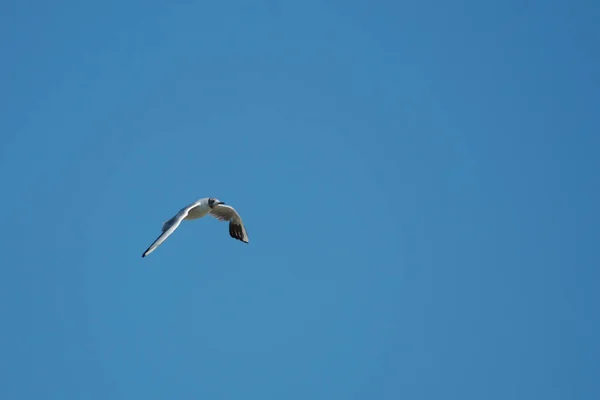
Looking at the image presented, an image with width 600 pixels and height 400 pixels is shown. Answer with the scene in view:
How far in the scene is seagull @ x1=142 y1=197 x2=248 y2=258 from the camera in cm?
1717

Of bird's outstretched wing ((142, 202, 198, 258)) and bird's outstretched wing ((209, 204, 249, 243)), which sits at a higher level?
bird's outstretched wing ((209, 204, 249, 243))

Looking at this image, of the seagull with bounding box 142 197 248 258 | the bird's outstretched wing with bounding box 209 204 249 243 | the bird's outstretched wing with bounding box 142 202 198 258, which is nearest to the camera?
the bird's outstretched wing with bounding box 142 202 198 258

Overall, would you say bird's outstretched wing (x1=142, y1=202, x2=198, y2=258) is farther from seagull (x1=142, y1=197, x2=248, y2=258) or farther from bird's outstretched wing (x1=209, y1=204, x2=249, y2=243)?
bird's outstretched wing (x1=209, y1=204, x2=249, y2=243)

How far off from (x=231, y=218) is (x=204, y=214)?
1.33 metres

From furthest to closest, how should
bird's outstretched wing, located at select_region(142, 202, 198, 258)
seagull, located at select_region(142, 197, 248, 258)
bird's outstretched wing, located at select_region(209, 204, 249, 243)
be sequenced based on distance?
bird's outstretched wing, located at select_region(209, 204, 249, 243), seagull, located at select_region(142, 197, 248, 258), bird's outstretched wing, located at select_region(142, 202, 198, 258)

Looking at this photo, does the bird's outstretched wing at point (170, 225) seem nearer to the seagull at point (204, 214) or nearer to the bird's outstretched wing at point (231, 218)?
the seagull at point (204, 214)

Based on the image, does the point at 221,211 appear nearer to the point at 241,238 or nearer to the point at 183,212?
the point at 241,238

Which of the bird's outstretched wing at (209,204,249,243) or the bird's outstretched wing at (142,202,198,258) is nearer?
the bird's outstretched wing at (142,202,198,258)

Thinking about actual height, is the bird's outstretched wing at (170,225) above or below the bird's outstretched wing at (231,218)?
below

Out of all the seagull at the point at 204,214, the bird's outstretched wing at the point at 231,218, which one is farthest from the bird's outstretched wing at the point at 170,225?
the bird's outstretched wing at the point at 231,218

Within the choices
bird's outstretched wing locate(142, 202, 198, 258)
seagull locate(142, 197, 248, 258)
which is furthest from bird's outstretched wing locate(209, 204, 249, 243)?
bird's outstretched wing locate(142, 202, 198, 258)

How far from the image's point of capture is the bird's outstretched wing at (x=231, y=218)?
2053 cm

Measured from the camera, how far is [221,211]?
20594 mm

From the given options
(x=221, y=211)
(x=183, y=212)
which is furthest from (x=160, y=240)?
(x=221, y=211)
